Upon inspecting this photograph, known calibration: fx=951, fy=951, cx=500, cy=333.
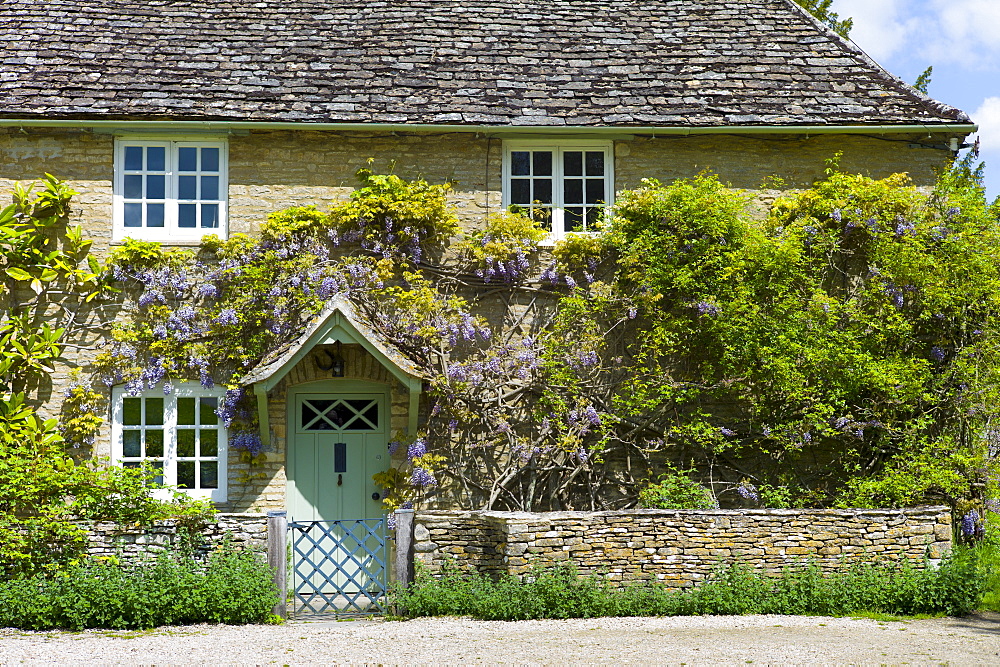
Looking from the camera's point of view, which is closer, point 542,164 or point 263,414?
point 263,414

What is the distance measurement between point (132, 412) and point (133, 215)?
8.28ft

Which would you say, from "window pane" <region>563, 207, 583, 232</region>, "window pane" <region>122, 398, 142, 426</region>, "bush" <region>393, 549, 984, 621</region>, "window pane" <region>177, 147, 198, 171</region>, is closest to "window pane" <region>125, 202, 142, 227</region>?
"window pane" <region>177, 147, 198, 171</region>

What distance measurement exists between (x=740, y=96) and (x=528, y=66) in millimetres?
2922

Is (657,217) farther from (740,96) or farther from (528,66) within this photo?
(528,66)

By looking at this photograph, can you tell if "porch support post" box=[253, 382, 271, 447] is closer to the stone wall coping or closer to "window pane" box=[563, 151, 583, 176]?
the stone wall coping

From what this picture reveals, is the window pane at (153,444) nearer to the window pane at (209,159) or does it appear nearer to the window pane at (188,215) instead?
the window pane at (188,215)

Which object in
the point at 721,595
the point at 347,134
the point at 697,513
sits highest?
the point at 347,134

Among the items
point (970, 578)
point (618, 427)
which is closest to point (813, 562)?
point (970, 578)

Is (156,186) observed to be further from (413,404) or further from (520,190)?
(520,190)

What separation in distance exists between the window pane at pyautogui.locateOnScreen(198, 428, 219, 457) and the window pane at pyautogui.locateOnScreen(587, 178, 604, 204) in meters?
5.70

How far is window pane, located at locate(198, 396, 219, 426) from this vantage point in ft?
39.1

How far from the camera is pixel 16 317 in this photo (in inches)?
462

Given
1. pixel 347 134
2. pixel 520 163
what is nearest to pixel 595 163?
pixel 520 163

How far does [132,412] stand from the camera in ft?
39.0
